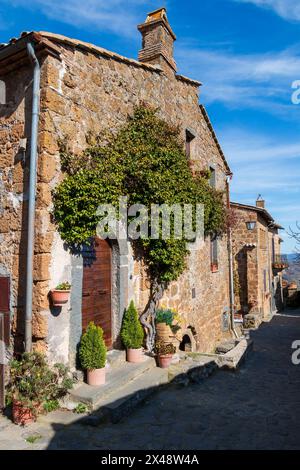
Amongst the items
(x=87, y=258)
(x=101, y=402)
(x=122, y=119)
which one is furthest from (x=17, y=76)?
(x=101, y=402)

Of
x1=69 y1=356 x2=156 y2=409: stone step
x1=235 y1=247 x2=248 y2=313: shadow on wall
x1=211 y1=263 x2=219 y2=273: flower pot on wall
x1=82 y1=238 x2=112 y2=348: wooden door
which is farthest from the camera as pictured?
x1=235 y1=247 x2=248 y2=313: shadow on wall

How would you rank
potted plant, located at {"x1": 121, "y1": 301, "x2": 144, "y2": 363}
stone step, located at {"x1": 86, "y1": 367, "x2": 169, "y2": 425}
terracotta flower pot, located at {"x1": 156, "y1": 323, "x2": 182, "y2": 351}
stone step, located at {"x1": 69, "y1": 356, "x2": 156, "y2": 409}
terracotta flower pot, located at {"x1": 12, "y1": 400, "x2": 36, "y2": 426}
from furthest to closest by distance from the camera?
terracotta flower pot, located at {"x1": 156, "y1": 323, "x2": 182, "y2": 351}
potted plant, located at {"x1": 121, "y1": 301, "x2": 144, "y2": 363}
stone step, located at {"x1": 69, "y1": 356, "x2": 156, "y2": 409}
stone step, located at {"x1": 86, "y1": 367, "x2": 169, "y2": 425}
terracotta flower pot, located at {"x1": 12, "y1": 400, "x2": 36, "y2": 426}

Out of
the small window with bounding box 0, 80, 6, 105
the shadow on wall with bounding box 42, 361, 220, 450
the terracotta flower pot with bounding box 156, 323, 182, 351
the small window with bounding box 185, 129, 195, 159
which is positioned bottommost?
the shadow on wall with bounding box 42, 361, 220, 450

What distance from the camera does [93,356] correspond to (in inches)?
207

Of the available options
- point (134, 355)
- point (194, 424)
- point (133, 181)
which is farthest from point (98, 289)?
point (194, 424)

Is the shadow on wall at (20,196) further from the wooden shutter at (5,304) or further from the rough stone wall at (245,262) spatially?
the rough stone wall at (245,262)

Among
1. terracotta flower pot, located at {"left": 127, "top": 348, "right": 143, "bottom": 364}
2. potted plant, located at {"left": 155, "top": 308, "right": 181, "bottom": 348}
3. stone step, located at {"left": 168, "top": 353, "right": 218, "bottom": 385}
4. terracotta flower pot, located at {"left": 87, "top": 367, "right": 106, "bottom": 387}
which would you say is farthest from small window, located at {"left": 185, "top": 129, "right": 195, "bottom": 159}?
terracotta flower pot, located at {"left": 87, "top": 367, "right": 106, "bottom": 387}

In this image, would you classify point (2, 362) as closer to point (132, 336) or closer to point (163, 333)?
point (132, 336)

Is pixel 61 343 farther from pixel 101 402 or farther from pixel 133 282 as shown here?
pixel 133 282

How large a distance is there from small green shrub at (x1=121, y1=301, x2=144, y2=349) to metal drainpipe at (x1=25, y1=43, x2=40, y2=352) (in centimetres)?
194

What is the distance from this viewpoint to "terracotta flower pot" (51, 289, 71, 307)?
16.5ft

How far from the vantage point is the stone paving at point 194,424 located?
4.21 meters

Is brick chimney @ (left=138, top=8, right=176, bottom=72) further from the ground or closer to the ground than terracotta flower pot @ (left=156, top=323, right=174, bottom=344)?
further from the ground

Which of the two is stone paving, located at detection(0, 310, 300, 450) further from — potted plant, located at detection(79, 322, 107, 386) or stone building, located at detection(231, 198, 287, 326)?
stone building, located at detection(231, 198, 287, 326)
